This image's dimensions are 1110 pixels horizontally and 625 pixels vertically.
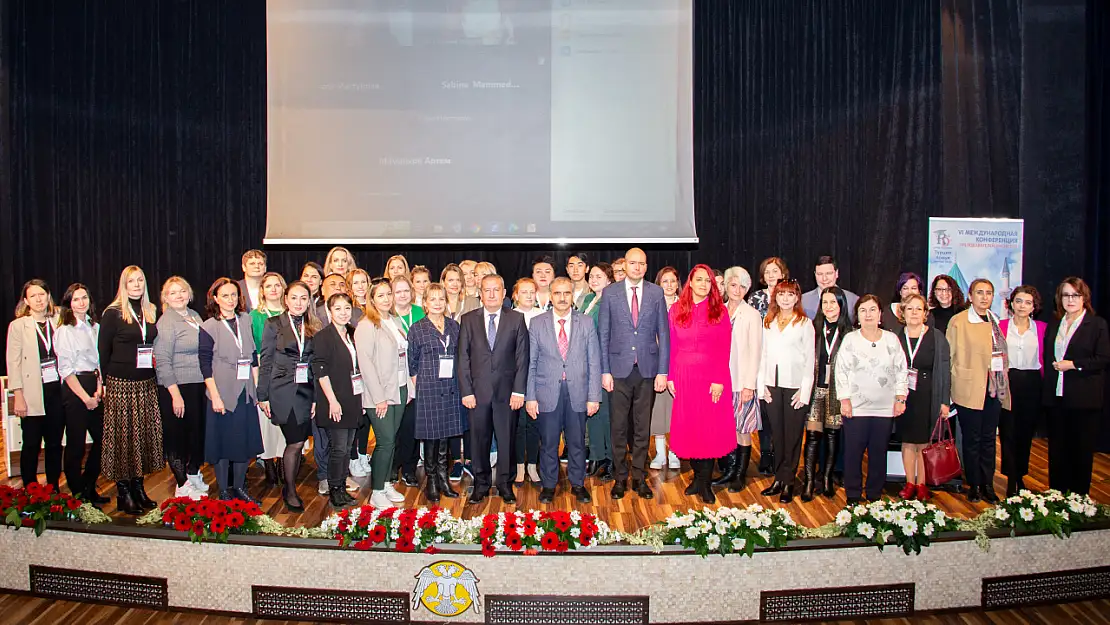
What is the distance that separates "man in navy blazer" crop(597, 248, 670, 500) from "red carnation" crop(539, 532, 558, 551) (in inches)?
51.2

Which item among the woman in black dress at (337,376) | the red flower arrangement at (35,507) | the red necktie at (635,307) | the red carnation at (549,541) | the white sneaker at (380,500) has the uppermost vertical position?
the red necktie at (635,307)

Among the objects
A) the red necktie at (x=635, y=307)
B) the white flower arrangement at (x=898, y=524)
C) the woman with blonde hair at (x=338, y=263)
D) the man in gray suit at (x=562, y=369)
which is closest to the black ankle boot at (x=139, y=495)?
the woman with blonde hair at (x=338, y=263)

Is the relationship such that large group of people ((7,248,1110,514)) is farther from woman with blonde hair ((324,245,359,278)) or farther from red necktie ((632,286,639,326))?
woman with blonde hair ((324,245,359,278))

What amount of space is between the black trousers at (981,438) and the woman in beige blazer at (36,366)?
17.7ft

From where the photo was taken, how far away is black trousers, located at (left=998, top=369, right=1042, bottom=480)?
4.54 meters

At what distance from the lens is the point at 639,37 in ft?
21.7

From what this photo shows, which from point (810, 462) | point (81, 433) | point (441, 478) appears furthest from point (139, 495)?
point (810, 462)

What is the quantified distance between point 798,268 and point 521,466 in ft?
11.5

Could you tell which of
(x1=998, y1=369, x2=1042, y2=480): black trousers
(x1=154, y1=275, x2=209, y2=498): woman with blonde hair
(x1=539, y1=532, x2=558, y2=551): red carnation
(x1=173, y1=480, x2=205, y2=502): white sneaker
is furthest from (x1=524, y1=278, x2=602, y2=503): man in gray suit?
(x1=998, y1=369, x2=1042, y2=480): black trousers

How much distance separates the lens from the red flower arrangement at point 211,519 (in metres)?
3.44

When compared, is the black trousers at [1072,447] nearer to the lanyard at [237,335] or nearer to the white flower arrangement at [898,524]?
the white flower arrangement at [898,524]

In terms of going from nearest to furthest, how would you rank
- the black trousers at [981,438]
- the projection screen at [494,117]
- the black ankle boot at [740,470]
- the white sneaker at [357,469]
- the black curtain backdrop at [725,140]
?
the black trousers at [981,438], the black ankle boot at [740,470], the white sneaker at [357,469], the projection screen at [494,117], the black curtain backdrop at [725,140]

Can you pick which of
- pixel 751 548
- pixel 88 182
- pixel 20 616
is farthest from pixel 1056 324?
pixel 88 182

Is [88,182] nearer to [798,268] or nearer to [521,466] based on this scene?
[521,466]
